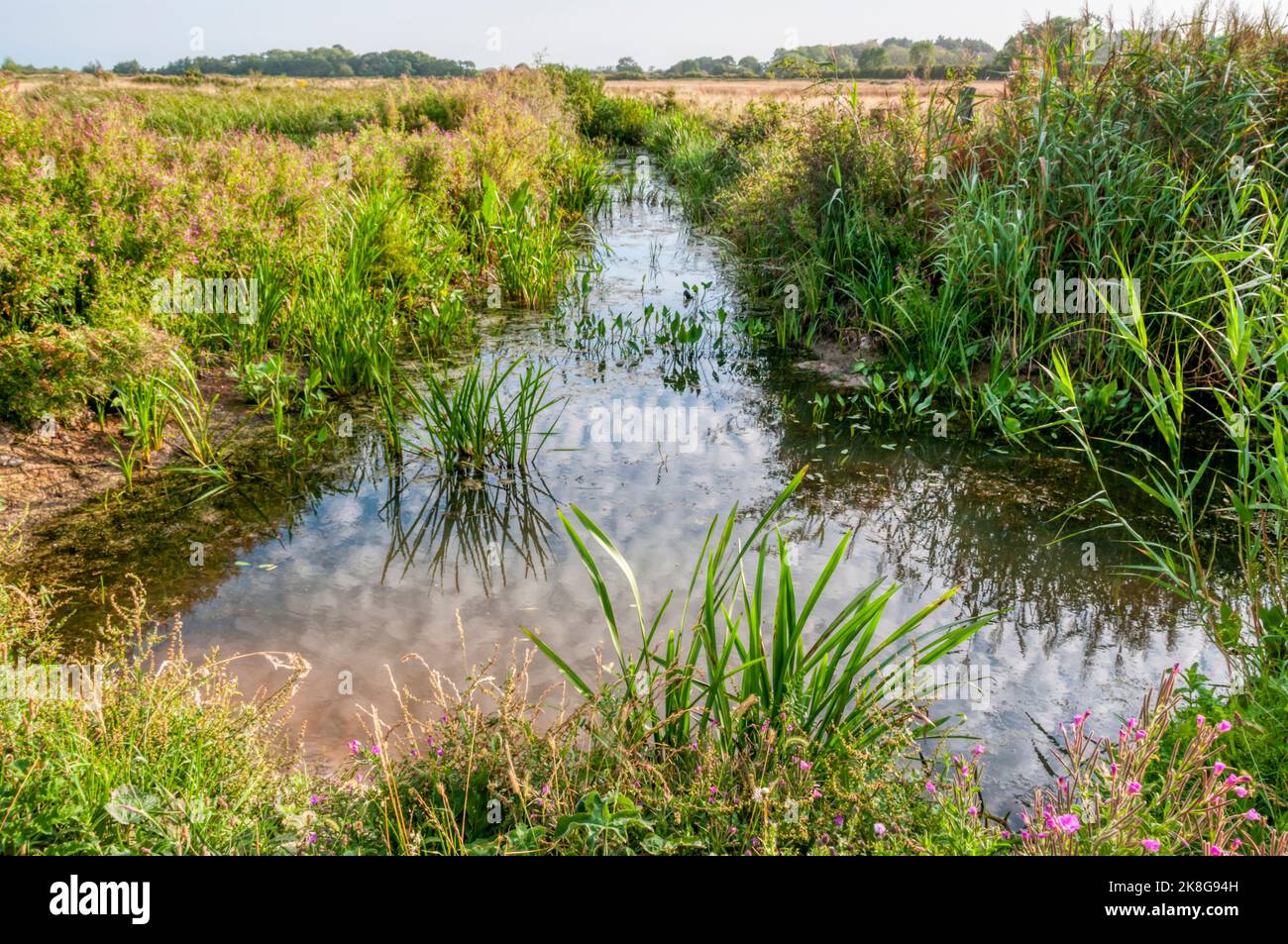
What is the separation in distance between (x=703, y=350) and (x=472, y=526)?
3686 mm

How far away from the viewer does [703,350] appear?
793cm

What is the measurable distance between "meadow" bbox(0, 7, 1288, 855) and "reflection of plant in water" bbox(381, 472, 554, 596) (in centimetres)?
14

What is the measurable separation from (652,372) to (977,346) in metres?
2.68

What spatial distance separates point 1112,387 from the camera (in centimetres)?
562

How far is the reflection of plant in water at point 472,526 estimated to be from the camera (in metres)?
4.57

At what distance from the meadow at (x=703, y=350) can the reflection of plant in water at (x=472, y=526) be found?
0.14 metres

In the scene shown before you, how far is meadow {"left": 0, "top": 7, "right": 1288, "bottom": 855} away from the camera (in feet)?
7.71
